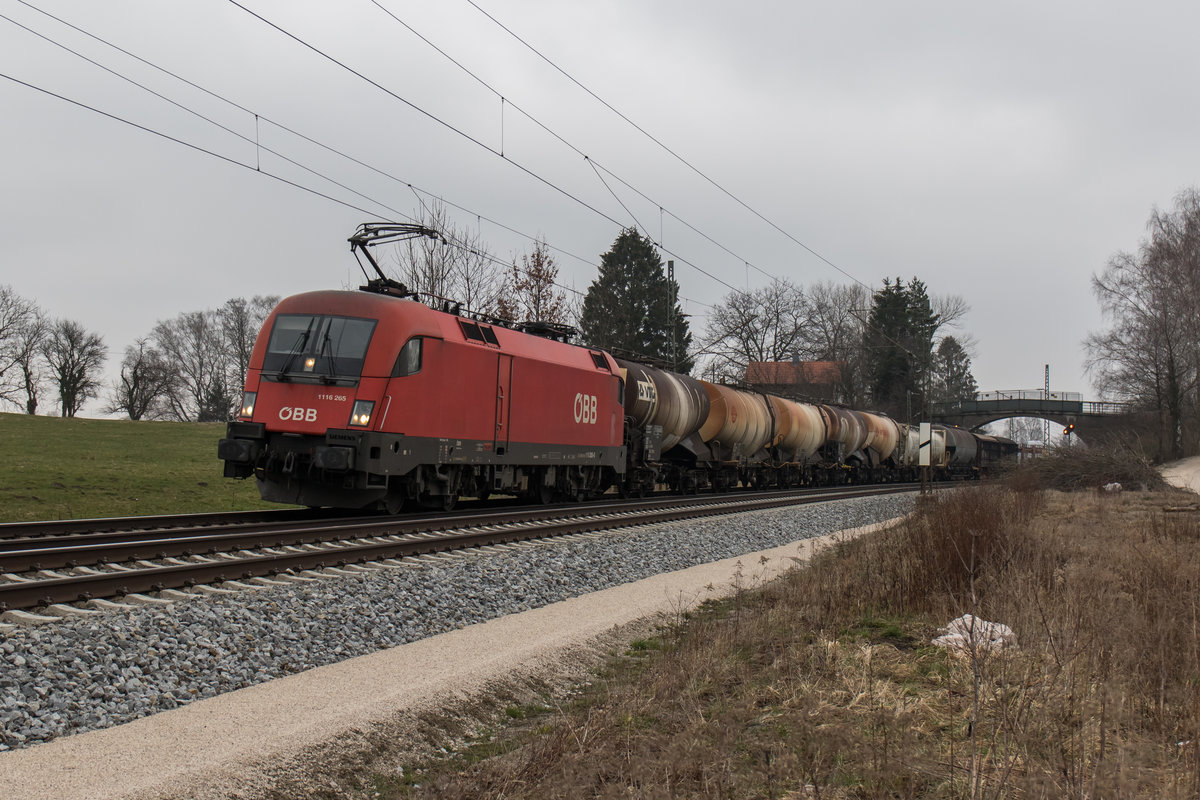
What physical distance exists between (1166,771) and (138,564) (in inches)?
346

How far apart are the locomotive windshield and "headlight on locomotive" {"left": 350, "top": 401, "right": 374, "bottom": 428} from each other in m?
0.46

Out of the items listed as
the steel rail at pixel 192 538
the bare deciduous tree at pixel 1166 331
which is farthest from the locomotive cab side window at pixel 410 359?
the bare deciduous tree at pixel 1166 331

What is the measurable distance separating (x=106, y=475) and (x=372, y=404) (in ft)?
37.3

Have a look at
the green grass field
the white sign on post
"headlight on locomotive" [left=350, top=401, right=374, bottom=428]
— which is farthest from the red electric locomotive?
the white sign on post

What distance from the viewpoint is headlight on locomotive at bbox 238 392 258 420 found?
1328 cm

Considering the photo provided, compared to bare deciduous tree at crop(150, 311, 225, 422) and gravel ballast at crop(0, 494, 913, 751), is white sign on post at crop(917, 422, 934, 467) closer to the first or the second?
gravel ballast at crop(0, 494, 913, 751)

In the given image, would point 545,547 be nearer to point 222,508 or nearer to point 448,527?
point 448,527

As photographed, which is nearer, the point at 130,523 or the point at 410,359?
the point at 130,523

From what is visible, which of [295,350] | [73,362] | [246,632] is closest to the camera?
[246,632]

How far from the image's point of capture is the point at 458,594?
8.67 meters

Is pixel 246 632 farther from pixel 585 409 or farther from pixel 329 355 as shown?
pixel 585 409

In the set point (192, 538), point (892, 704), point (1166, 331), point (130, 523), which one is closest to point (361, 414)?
point (130, 523)

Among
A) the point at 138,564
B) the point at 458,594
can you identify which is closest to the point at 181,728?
the point at 458,594

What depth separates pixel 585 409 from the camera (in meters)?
18.6
